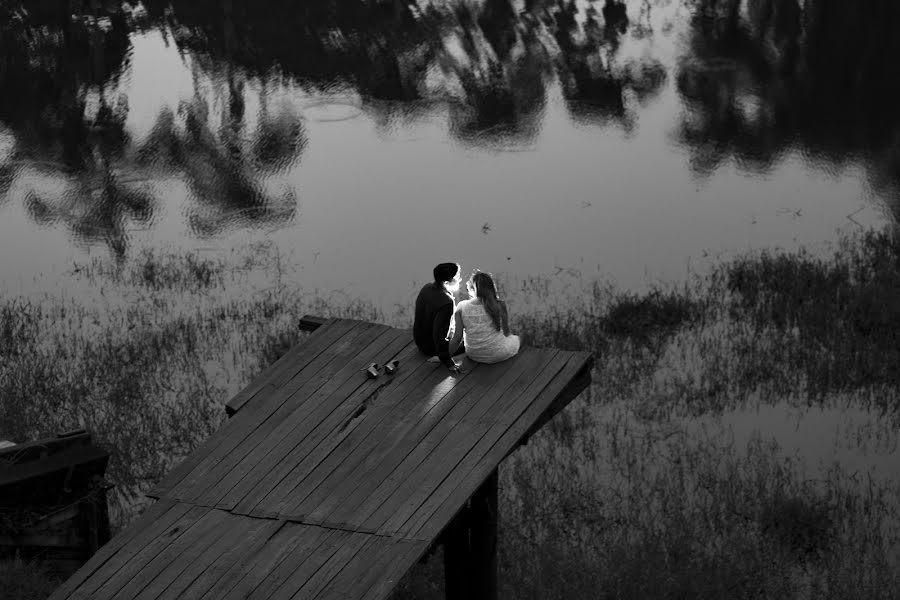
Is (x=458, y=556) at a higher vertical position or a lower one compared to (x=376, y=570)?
lower

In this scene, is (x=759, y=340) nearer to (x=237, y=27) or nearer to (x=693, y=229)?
(x=693, y=229)

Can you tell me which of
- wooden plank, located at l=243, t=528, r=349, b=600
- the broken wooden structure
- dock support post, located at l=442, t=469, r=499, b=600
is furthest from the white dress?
the broken wooden structure

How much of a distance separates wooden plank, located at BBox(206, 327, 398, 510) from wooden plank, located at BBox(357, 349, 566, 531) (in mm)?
909

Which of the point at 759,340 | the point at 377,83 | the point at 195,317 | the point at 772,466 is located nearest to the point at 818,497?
the point at 772,466

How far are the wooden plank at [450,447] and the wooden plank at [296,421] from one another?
0.91m

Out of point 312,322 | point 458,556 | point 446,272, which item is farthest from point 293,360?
point 458,556

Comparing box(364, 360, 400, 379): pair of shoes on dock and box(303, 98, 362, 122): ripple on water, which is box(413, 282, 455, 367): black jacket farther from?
box(303, 98, 362, 122): ripple on water

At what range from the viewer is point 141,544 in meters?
8.60

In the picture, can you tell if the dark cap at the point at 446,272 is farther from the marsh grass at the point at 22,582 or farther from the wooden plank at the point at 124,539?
the marsh grass at the point at 22,582

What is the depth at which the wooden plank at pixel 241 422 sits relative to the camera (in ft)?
30.8

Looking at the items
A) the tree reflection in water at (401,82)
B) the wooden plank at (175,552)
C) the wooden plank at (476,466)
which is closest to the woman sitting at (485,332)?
the wooden plank at (476,466)

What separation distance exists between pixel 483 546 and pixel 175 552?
2640 millimetres

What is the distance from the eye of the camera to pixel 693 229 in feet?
66.2

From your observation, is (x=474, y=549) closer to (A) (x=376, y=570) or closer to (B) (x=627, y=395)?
(A) (x=376, y=570)
